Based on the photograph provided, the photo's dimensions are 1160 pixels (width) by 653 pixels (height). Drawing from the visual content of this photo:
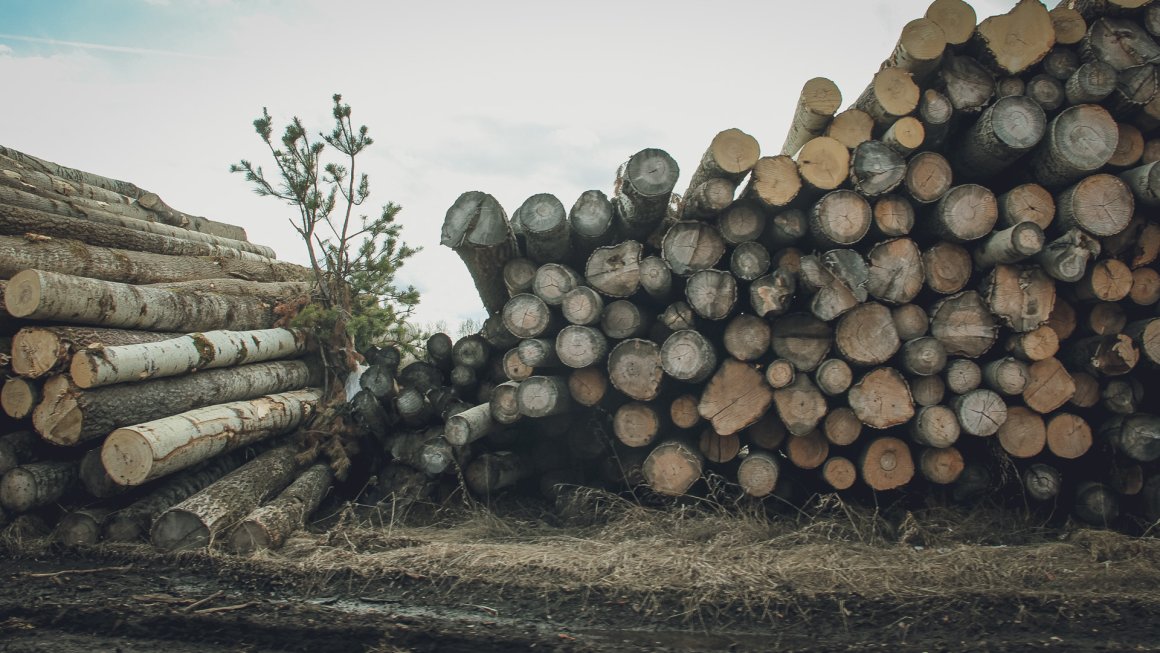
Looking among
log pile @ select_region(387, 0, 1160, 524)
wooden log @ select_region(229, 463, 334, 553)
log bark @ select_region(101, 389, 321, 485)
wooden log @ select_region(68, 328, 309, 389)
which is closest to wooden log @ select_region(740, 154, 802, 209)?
→ log pile @ select_region(387, 0, 1160, 524)

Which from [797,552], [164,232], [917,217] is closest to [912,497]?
[797,552]

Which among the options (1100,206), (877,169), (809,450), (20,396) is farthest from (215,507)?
(1100,206)

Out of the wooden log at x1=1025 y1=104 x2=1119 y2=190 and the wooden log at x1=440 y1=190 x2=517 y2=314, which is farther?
the wooden log at x1=440 y1=190 x2=517 y2=314

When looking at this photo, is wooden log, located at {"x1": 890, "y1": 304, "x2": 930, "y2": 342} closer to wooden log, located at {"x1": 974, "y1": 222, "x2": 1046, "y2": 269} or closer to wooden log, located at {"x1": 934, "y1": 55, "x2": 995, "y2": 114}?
wooden log, located at {"x1": 974, "y1": 222, "x2": 1046, "y2": 269}

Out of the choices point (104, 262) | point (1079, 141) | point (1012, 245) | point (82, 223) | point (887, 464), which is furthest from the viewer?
point (82, 223)

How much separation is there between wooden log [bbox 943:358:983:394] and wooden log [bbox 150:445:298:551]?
4.20 metres

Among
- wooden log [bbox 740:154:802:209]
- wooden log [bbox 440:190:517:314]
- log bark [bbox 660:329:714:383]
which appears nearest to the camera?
wooden log [bbox 740:154:802:209]

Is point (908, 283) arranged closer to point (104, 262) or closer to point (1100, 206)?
point (1100, 206)

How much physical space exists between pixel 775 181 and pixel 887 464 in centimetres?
180

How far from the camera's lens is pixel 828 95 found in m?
4.13

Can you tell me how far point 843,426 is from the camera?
415cm

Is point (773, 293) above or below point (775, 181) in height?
below

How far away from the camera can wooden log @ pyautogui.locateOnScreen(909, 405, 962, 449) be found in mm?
3967

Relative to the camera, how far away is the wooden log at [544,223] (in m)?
4.37
